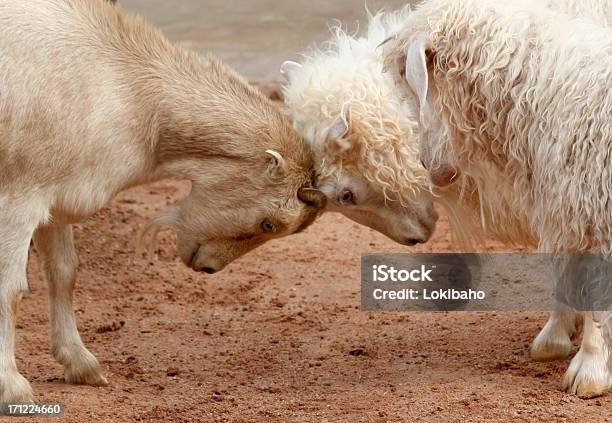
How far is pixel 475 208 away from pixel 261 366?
1.37m

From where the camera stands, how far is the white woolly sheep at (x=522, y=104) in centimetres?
428

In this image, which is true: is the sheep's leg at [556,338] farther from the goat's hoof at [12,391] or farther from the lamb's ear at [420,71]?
the goat's hoof at [12,391]

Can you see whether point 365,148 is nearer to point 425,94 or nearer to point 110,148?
point 425,94

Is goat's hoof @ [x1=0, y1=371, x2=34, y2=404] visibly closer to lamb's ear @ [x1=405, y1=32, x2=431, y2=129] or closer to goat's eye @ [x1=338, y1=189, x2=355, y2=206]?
goat's eye @ [x1=338, y1=189, x2=355, y2=206]

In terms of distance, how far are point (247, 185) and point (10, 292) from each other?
1.16 m

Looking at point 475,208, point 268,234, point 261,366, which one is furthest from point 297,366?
point 475,208

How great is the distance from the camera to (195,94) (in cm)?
535

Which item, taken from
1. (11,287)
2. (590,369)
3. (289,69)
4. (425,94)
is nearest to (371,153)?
(289,69)

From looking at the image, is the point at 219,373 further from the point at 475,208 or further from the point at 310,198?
the point at 475,208

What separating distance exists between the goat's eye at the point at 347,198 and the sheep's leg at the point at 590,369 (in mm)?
1359

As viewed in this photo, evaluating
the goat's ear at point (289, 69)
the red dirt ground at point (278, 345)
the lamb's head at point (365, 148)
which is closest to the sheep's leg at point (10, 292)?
the red dirt ground at point (278, 345)

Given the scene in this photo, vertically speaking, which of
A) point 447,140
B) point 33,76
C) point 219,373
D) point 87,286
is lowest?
point 219,373

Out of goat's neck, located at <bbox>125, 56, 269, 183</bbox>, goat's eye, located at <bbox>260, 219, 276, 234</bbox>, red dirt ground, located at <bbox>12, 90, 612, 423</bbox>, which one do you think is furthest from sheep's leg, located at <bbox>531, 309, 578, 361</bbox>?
goat's neck, located at <bbox>125, 56, 269, 183</bbox>

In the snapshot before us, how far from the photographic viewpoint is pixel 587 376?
5.09m
